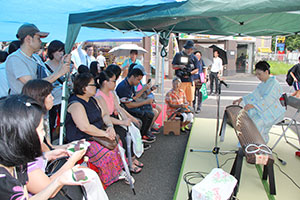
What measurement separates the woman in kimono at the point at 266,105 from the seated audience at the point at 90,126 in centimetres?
212

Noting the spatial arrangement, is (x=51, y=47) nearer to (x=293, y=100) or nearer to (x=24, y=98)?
(x=24, y=98)

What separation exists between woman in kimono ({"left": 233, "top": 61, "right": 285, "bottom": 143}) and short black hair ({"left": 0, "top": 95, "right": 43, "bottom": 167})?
306cm

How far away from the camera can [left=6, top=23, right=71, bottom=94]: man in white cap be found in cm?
250

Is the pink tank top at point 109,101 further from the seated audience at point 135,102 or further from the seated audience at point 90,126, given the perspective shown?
the seated audience at point 135,102

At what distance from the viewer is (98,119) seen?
2740mm

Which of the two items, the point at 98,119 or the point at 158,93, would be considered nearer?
the point at 98,119

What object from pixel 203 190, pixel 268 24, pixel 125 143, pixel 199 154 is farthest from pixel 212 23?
pixel 203 190

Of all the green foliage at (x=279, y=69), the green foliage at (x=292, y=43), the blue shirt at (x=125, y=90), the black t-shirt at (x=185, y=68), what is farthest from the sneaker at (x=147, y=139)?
the green foliage at (x=292, y=43)

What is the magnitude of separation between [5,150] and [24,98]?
0.27 metres

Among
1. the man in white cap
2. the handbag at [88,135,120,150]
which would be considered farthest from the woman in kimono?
the man in white cap

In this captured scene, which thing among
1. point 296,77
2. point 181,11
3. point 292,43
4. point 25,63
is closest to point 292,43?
point 292,43

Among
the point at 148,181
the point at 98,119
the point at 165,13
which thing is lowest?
the point at 148,181

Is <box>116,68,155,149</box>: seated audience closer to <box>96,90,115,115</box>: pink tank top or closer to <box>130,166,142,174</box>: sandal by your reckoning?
<box>96,90,115,115</box>: pink tank top

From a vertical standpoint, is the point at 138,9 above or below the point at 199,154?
above
